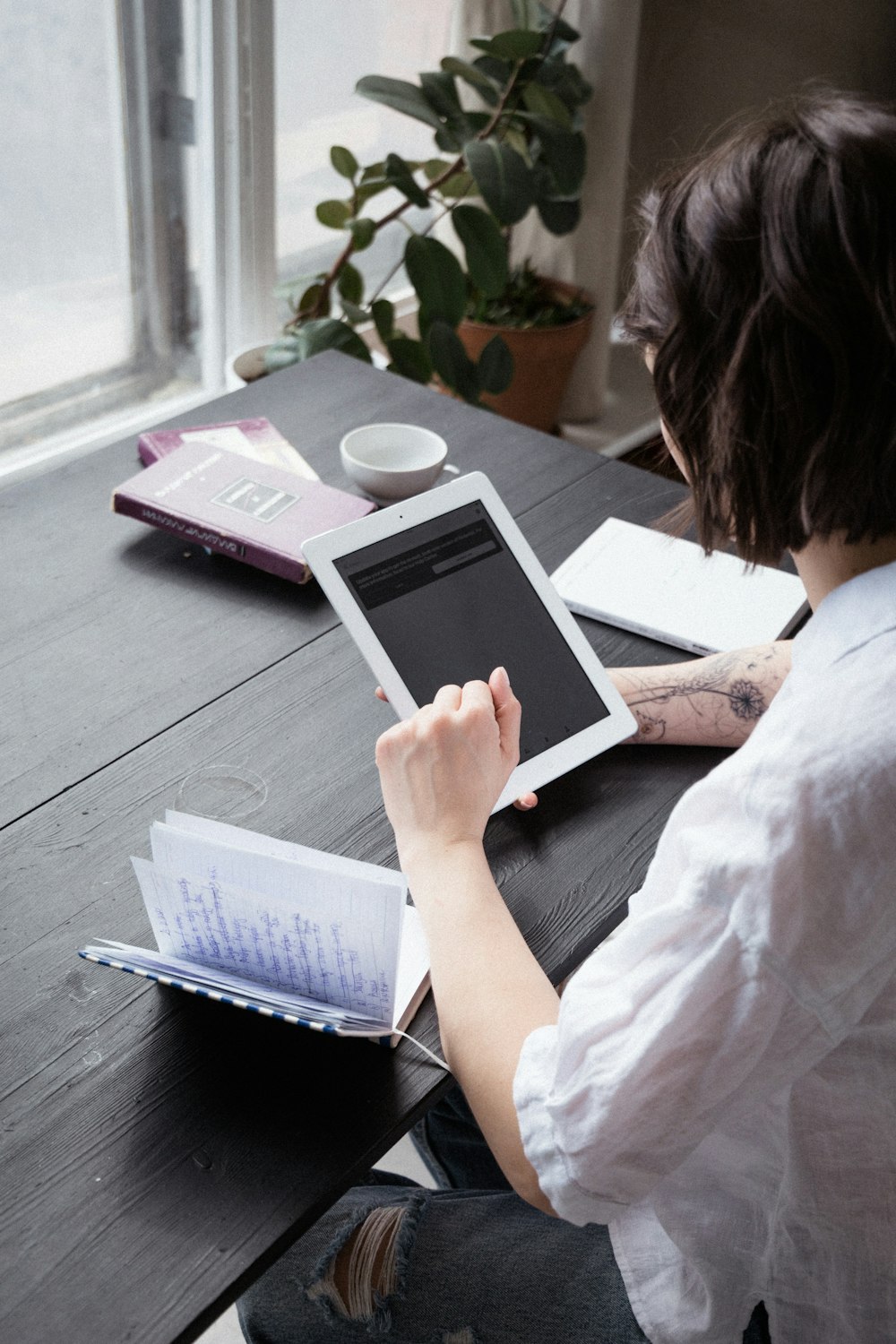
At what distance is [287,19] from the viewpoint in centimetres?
226

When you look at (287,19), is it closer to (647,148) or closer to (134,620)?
(647,148)

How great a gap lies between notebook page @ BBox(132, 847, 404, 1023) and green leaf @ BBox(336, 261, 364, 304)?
5.84 feet

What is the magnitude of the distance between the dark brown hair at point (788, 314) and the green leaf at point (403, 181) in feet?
5.01

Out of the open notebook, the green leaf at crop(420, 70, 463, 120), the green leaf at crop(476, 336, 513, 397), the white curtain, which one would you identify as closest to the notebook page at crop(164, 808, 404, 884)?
the open notebook

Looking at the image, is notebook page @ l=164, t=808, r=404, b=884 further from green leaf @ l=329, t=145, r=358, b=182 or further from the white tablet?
green leaf @ l=329, t=145, r=358, b=182

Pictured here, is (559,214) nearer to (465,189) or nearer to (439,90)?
(465,189)

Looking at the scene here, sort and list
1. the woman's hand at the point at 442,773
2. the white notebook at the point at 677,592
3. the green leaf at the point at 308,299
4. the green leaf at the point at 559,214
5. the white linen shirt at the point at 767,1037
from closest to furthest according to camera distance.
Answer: the white linen shirt at the point at 767,1037, the woman's hand at the point at 442,773, the white notebook at the point at 677,592, the green leaf at the point at 308,299, the green leaf at the point at 559,214

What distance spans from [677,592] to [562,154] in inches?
54.7

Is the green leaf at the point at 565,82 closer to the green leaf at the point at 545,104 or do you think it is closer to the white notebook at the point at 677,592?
the green leaf at the point at 545,104

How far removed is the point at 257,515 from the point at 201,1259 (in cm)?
76

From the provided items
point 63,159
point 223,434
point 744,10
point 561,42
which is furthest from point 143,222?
point 744,10

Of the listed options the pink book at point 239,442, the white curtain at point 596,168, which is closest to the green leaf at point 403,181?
the white curtain at point 596,168

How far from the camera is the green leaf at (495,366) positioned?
233 cm

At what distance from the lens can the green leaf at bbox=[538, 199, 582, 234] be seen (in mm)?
2434
